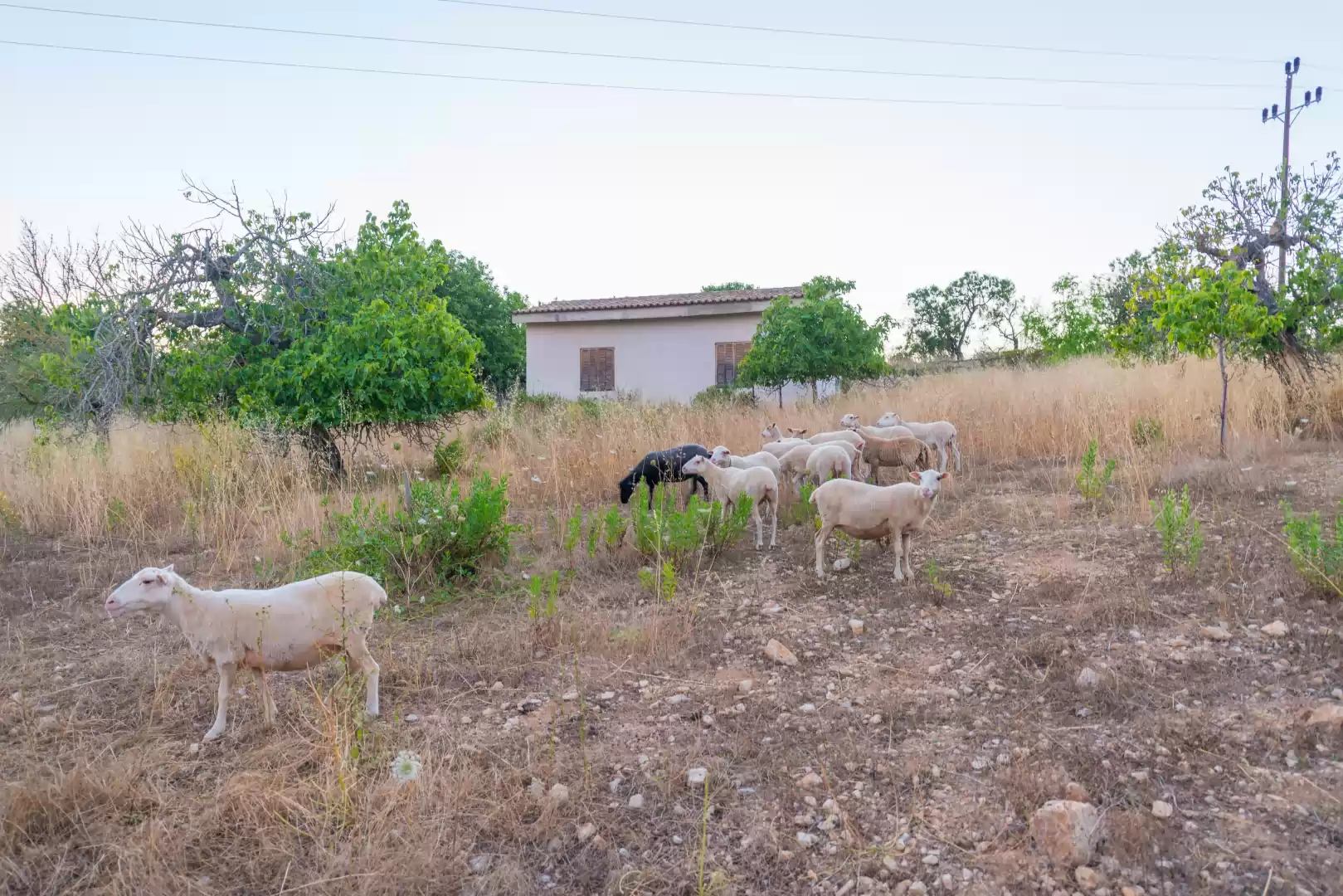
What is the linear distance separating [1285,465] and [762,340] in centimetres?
999

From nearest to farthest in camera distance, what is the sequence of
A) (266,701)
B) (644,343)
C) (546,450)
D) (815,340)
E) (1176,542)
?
(266,701) → (1176,542) → (546,450) → (815,340) → (644,343)

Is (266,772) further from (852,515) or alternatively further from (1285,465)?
(1285,465)

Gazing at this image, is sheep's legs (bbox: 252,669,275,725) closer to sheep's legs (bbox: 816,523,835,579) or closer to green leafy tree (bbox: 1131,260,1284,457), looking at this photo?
sheep's legs (bbox: 816,523,835,579)

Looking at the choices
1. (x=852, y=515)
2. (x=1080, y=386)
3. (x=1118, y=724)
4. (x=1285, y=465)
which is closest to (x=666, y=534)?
(x=852, y=515)

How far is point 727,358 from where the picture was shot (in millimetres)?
21688

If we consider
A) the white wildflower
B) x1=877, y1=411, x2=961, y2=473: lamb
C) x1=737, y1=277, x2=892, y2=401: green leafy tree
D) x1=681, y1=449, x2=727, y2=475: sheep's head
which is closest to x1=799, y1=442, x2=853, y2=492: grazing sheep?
x1=681, y1=449, x2=727, y2=475: sheep's head

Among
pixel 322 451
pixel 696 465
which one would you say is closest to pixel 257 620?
pixel 696 465

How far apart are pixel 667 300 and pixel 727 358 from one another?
8.64ft

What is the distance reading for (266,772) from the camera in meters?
3.17

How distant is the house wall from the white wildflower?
17844mm

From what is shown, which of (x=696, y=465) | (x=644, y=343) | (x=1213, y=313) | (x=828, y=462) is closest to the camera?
Answer: (x=696, y=465)

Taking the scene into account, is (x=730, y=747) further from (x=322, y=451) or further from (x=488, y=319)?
(x=488, y=319)

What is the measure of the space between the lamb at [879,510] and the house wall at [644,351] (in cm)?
1469

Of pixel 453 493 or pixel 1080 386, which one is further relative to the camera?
pixel 1080 386
